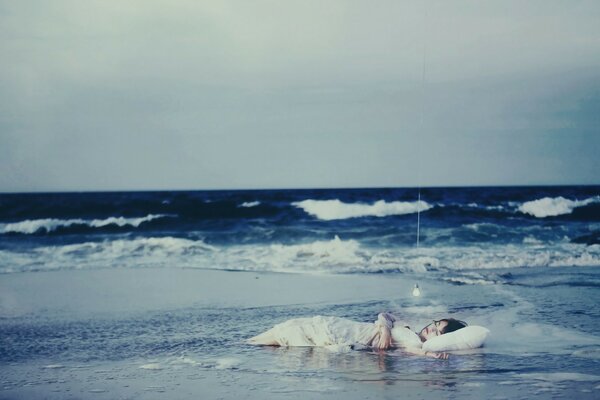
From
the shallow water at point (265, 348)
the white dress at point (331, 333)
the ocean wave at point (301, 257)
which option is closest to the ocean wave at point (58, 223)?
the ocean wave at point (301, 257)

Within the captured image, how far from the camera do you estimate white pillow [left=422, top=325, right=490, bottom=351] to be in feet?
11.6

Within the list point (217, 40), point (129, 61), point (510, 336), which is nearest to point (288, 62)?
point (217, 40)

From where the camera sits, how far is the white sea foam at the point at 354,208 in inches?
273

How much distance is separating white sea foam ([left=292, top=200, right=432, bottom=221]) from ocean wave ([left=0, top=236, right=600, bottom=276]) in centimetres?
90

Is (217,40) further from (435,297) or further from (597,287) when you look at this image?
(597,287)

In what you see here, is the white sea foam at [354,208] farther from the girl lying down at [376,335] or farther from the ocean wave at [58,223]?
the girl lying down at [376,335]

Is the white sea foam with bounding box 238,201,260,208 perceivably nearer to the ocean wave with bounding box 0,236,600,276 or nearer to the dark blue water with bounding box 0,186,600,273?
the dark blue water with bounding box 0,186,600,273

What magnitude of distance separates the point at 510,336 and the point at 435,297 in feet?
2.80

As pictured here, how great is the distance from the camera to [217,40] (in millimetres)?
4867

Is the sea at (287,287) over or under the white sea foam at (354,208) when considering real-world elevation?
under

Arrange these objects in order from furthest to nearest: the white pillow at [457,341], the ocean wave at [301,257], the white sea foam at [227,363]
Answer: the ocean wave at [301,257] → the white pillow at [457,341] → the white sea foam at [227,363]

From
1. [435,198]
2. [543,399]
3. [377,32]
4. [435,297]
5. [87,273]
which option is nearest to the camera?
[543,399]

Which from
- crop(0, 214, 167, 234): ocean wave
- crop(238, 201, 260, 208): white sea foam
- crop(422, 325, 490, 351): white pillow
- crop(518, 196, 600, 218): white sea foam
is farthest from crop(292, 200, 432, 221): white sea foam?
crop(422, 325, 490, 351): white pillow

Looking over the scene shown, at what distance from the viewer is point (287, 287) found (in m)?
4.71
